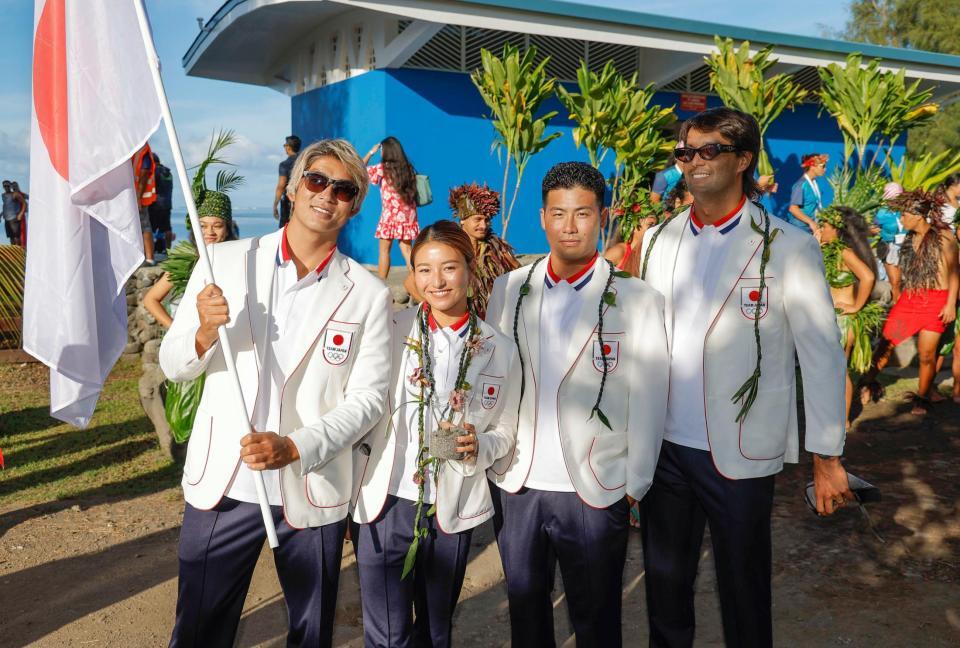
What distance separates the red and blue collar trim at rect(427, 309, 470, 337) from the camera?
2.96 metres

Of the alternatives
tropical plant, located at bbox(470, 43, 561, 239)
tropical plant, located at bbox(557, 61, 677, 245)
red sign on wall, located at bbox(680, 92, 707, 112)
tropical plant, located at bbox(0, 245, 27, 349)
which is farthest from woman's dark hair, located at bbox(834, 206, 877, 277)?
red sign on wall, located at bbox(680, 92, 707, 112)

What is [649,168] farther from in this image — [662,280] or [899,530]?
[662,280]

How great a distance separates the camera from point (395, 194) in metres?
9.50

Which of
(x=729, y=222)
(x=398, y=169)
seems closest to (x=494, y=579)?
(x=729, y=222)

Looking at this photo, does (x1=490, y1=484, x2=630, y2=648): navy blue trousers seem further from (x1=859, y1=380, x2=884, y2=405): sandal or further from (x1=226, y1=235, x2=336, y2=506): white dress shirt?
(x1=859, y1=380, x2=884, y2=405): sandal

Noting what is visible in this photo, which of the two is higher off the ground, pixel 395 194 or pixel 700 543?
pixel 395 194

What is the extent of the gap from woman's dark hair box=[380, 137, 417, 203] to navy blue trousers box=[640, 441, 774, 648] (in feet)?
20.9

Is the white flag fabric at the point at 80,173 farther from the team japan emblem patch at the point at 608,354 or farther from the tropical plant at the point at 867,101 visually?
the tropical plant at the point at 867,101

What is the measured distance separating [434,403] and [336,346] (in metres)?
0.44

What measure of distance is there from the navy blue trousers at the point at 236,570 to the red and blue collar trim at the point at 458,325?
0.73m

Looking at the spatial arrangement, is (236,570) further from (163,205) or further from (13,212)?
(13,212)

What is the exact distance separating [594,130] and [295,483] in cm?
987

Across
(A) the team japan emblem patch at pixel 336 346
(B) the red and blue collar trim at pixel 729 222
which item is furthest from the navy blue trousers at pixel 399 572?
(B) the red and blue collar trim at pixel 729 222

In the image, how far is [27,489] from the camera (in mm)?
6496
